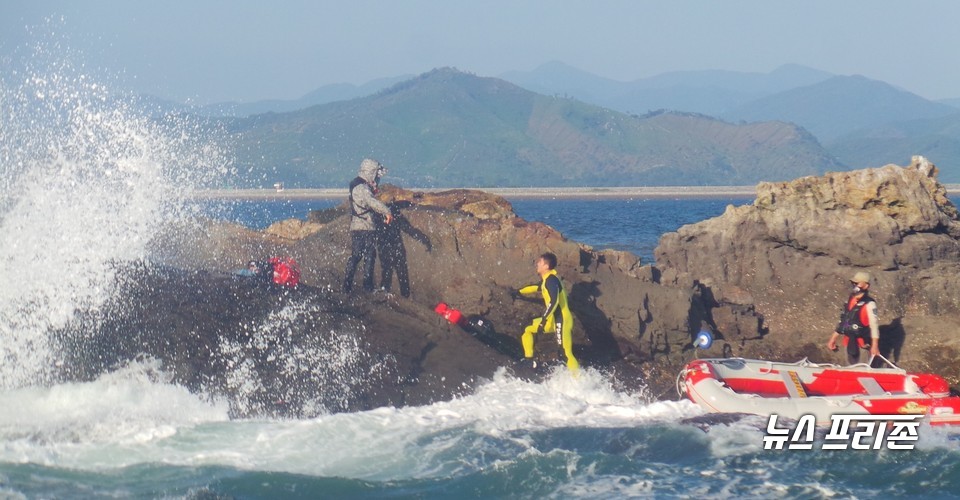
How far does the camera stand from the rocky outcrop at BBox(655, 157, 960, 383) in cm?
1680

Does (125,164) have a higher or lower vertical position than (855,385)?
higher

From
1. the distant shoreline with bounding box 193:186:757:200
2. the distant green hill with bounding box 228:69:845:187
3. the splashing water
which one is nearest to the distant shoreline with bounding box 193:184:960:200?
the distant shoreline with bounding box 193:186:757:200

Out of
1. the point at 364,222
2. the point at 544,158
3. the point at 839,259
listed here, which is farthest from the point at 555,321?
the point at 544,158

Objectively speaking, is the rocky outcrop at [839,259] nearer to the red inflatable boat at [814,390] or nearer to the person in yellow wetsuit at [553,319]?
the red inflatable boat at [814,390]

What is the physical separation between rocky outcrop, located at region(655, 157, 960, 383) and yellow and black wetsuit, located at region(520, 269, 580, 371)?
124 inches

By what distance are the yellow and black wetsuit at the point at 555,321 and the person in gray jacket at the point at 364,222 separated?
284cm

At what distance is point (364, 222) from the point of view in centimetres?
1642

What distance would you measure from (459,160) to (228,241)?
16712 centimetres

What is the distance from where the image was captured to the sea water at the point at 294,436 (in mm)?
11188

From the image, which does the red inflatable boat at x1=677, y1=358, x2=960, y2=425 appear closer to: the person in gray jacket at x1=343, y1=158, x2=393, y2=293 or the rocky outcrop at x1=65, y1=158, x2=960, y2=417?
the rocky outcrop at x1=65, y1=158, x2=960, y2=417

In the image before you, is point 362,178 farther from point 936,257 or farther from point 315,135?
point 315,135

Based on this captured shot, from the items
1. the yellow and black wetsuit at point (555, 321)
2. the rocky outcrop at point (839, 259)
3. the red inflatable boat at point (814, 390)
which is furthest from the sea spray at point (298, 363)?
the rocky outcrop at point (839, 259)

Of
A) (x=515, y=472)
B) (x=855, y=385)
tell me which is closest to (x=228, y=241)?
(x=515, y=472)

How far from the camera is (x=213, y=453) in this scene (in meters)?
12.0
